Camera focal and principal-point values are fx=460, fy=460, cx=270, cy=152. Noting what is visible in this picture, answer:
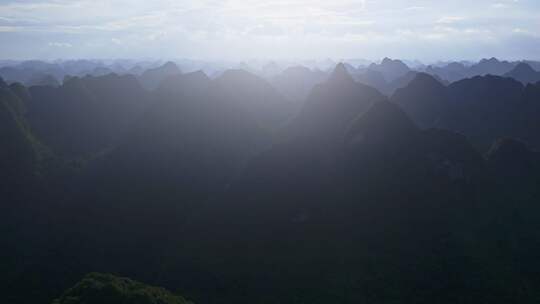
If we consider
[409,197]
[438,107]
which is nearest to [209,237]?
[409,197]

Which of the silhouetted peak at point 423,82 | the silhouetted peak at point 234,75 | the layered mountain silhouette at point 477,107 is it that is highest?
the silhouetted peak at point 234,75

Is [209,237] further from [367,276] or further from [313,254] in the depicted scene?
[367,276]

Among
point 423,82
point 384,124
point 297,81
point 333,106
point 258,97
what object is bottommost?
point 384,124

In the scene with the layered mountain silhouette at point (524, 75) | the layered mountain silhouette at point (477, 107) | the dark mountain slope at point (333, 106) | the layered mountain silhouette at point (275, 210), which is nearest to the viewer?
the layered mountain silhouette at point (275, 210)

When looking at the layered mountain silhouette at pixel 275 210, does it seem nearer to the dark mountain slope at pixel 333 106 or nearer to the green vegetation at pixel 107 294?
the green vegetation at pixel 107 294

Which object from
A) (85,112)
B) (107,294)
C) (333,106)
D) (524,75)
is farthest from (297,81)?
(107,294)

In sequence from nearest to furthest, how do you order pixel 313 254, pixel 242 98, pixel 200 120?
pixel 313 254, pixel 200 120, pixel 242 98

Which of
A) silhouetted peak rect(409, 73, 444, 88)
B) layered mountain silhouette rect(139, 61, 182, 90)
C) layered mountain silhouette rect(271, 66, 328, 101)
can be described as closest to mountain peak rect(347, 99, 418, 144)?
silhouetted peak rect(409, 73, 444, 88)

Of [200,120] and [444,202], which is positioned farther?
[200,120]

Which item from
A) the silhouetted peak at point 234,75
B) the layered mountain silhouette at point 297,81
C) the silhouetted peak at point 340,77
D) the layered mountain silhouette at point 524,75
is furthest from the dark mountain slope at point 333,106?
the layered mountain silhouette at point 524,75

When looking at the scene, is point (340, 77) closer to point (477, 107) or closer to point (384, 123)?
point (384, 123)

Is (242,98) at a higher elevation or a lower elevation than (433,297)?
higher
